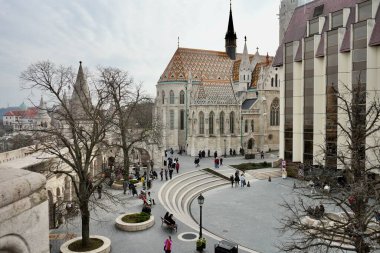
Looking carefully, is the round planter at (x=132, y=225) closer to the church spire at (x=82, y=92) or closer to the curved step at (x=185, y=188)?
the curved step at (x=185, y=188)

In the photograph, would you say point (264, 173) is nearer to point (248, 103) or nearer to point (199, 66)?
point (248, 103)

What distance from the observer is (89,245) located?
13.2m

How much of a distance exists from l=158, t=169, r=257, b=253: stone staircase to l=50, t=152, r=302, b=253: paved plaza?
1.85 ft

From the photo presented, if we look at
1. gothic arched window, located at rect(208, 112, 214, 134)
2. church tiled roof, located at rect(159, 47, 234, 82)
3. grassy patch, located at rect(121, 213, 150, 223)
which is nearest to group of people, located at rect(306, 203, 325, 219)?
grassy patch, located at rect(121, 213, 150, 223)

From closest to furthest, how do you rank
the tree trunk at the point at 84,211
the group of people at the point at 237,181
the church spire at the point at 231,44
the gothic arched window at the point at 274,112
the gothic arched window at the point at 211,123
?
the tree trunk at the point at 84,211
the group of people at the point at 237,181
the gothic arched window at the point at 211,123
the gothic arched window at the point at 274,112
the church spire at the point at 231,44

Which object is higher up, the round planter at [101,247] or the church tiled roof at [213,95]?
the church tiled roof at [213,95]

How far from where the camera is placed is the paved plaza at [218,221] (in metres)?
14.3

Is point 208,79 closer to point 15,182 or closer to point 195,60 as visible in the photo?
point 195,60

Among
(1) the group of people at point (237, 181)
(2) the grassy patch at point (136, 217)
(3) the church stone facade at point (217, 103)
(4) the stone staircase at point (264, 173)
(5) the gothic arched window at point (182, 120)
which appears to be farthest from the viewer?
(5) the gothic arched window at point (182, 120)

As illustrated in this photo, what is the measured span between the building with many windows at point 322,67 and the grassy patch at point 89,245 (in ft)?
53.4

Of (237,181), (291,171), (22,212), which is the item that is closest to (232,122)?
(291,171)

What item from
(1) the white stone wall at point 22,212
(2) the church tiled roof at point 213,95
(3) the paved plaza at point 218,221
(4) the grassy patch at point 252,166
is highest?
(2) the church tiled roof at point 213,95

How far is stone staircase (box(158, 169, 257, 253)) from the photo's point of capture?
21125 mm

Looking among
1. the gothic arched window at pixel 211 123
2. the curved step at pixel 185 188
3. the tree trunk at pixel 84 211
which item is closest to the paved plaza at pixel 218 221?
the curved step at pixel 185 188
